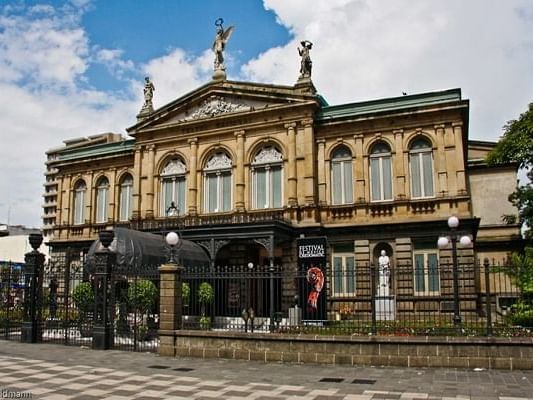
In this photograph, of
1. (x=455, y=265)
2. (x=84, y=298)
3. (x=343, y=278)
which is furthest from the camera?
(x=343, y=278)

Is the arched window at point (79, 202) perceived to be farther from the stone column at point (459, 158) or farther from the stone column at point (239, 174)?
the stone column at point (459, 158)

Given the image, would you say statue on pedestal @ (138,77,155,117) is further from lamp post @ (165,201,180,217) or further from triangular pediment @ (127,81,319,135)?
lamp post @ (165,201,180,217)

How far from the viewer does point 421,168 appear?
25781mm

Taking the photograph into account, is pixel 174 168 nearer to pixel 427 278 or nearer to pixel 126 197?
pixel 126 197

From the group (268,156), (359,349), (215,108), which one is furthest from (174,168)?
(359,349)

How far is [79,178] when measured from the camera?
3597 cm

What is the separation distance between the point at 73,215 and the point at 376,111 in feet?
70.6

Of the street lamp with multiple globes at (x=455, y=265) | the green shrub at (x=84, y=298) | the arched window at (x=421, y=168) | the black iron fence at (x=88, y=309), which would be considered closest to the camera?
the street lamp with multiple globes at (x=455, y=265)

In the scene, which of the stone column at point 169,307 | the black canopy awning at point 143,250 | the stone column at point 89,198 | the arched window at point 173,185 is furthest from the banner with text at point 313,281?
the stone column at point 89,198

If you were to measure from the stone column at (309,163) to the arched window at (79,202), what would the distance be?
16.5m

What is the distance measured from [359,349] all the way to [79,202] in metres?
27.5

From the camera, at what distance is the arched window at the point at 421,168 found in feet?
83.9

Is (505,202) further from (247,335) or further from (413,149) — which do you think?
(247,335)

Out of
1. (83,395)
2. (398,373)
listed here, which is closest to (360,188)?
(398,373)
